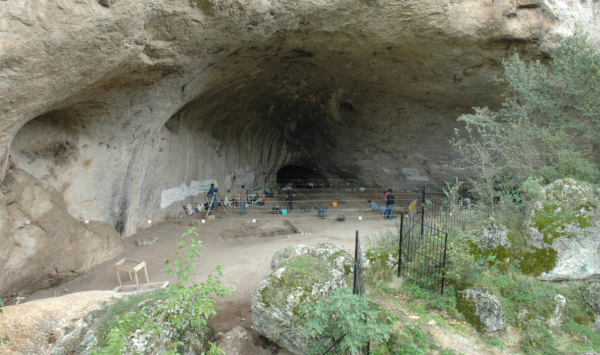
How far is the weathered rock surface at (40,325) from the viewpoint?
3.61 metres

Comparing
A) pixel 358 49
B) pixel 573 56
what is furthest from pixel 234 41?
pixel 573 56

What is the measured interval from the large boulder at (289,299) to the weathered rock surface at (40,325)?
2035 mm

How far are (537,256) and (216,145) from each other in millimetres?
10053

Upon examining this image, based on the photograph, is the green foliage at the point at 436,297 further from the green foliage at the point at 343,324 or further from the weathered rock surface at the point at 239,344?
the weathered rock surface at the point at 239,344

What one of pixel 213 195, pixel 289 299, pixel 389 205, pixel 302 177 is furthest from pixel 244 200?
pixel 302 177

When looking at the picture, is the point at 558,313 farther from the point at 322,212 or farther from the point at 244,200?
the point at 244,200

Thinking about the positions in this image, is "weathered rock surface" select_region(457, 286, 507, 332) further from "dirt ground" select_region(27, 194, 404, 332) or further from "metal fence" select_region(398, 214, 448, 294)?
"dirt ground" select_region(27, 194, 404, 332)

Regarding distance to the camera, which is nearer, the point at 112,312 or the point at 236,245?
the point at 112,312

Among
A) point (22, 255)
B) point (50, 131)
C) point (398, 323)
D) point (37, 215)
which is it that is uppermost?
point (50, 131)

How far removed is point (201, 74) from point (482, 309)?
675 cm

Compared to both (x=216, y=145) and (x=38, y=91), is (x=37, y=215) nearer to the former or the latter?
(x=38, y=91)

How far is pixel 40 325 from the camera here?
3740 mm

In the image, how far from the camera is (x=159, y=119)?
7.45 metres

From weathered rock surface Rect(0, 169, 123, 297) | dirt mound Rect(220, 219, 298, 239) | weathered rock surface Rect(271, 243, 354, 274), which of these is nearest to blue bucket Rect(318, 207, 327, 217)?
dirt mound Rect(220, 219, 298, 239)
